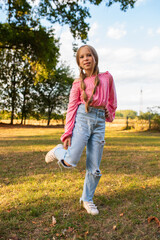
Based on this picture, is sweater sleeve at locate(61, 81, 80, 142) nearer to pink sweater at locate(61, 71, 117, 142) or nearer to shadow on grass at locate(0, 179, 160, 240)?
pink sweater at locate(61, 71, 117, 142)

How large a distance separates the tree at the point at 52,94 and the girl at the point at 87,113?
85.0ft

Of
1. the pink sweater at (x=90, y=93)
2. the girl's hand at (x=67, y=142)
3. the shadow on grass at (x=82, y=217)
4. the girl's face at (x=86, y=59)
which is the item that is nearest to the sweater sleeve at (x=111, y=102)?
the pink sweater at (x=90, y=93)

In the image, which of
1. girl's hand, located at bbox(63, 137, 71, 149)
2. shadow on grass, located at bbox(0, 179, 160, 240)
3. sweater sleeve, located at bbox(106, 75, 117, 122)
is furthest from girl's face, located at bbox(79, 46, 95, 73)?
shadow on grass, located at bbox(0, 179, 160, 240)

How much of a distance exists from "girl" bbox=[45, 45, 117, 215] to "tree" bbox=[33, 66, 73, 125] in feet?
85.0

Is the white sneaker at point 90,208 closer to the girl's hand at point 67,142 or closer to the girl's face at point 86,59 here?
the girl's hand at point 67,142

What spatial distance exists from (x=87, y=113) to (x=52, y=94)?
26581 millimetres

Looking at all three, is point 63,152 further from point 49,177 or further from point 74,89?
point 49,177

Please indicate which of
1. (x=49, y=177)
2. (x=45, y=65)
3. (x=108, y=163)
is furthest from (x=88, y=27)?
(x=49, y=177)

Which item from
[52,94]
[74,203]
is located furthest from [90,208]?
[52,94]

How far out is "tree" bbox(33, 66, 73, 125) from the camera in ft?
92.8

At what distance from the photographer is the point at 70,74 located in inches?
1192

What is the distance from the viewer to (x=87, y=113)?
2.69m

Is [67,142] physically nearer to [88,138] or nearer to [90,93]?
[88,138]

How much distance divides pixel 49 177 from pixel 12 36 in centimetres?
1464
